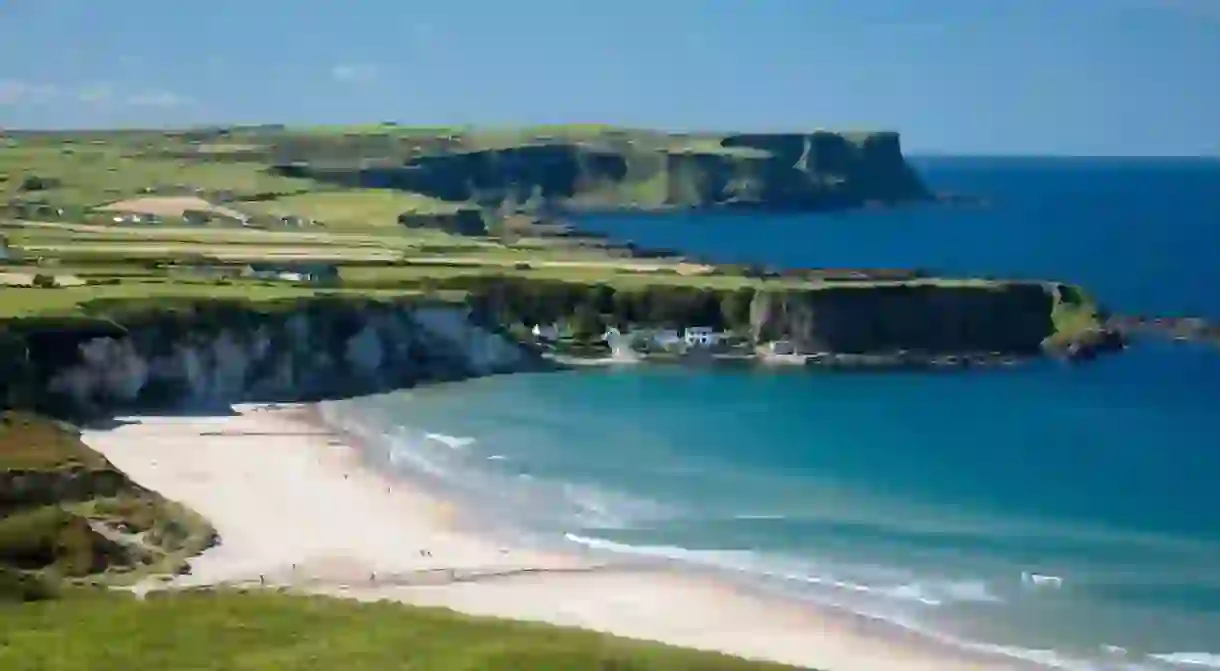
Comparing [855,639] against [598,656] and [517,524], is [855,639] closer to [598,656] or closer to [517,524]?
[598,656]

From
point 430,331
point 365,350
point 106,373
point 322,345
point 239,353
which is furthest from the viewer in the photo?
point 430,331

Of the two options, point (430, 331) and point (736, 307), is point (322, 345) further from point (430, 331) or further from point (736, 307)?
point (736, 307)

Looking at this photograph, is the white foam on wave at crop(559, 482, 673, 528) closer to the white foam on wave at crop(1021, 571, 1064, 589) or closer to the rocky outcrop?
the white foam on wave at crop(1021, 571, 1064, 589)

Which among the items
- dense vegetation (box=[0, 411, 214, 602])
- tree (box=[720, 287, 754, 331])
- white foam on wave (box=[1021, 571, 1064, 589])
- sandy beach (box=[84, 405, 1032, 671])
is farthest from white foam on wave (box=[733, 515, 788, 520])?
tree (box=[720, 287, 754, 331])

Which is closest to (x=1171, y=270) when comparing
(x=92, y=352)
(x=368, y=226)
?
(x=368, y=226)

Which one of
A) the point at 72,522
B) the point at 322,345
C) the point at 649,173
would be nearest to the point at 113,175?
the point at 649,173
